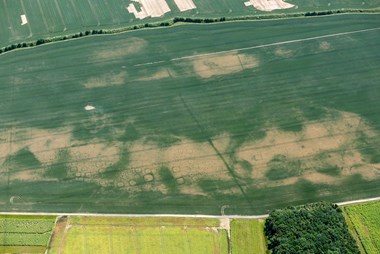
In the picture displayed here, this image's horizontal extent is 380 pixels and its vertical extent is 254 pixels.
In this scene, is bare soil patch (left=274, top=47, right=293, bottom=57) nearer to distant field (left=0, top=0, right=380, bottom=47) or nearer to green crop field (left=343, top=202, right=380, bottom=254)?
distant field (left=0, top=0, right=380, bottom=47)

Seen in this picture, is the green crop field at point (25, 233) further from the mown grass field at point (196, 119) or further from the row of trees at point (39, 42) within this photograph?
the row of trees at point (39, 42)

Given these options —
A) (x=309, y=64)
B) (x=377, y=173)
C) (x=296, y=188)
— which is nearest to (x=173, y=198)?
(x=296, y=188)

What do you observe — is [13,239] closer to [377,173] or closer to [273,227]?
[273,227]

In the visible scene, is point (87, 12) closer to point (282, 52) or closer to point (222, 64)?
point (222, 64)

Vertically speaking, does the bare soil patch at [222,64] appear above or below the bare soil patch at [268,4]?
below

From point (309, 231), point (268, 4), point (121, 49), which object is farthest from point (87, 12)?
point (309, 231)

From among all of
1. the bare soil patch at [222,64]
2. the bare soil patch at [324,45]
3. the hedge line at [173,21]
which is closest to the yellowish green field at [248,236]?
the bare soil patch at [222,64]

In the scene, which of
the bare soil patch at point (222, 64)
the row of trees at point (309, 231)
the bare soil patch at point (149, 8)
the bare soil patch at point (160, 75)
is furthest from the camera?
the bare soil patch at point (149, 8)

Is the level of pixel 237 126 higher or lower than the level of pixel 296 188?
higher
